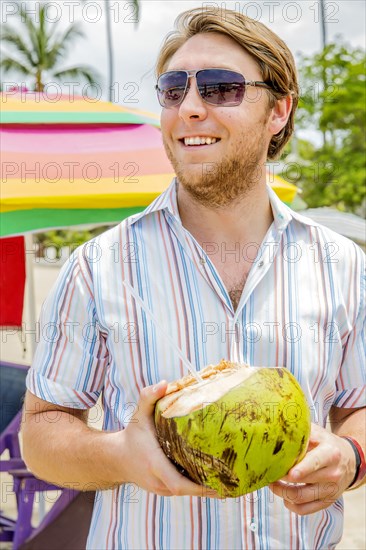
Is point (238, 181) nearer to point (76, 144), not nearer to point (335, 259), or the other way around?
point (335, 259)

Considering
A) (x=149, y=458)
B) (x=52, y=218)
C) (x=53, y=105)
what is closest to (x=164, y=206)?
(x=149, y=458)

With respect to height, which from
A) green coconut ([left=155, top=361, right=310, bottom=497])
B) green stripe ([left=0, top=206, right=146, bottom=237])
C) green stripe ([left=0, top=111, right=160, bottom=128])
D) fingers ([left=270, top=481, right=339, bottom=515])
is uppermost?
green stripe ([left=0, top=111, right=160, bottom=128])

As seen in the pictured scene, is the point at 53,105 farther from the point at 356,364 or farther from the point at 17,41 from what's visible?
the point at 17,41

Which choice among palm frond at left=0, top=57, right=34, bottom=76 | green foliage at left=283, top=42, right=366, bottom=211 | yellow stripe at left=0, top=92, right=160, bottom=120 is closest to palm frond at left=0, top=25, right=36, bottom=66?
palm frond at left=0, top=57, right=34, bottom=76

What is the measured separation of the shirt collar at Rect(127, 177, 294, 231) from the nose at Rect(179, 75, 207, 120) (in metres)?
0.20

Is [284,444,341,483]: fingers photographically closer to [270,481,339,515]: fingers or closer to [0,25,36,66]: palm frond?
[270,481,339,515]: fingers

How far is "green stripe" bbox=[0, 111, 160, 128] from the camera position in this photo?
11.8 ft

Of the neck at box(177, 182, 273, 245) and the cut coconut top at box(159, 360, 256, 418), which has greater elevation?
the neck at box(177, 182, 273, 245)

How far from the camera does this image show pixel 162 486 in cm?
141

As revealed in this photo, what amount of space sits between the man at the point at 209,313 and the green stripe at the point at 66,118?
72.2 inches

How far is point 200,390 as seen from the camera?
1450 millimetres

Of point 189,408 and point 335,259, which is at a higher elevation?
point 335,259

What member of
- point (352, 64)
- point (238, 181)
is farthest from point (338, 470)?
point (352, 64)

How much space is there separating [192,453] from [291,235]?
0.72m
